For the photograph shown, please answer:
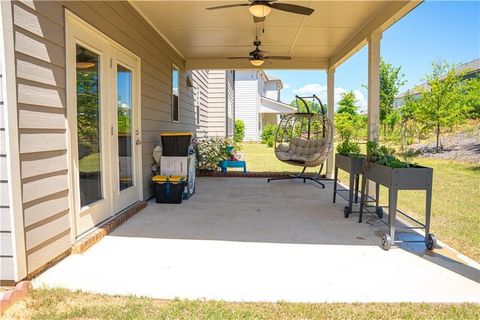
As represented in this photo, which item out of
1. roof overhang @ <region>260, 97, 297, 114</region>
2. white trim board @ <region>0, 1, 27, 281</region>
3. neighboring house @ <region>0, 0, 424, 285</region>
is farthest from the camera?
roof overhang @ <region>260, 97, 297, 114</region>

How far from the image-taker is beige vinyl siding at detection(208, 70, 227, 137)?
11.7m

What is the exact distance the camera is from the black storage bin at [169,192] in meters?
5.21

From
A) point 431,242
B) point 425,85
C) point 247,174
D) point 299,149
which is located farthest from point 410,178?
point 425,85

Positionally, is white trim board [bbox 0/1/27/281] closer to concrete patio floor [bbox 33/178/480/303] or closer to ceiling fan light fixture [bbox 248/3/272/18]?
concrete patio floor [bbox 33/178/480/303]

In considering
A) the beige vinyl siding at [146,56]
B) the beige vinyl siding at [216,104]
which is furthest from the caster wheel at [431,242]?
the beige vinyl siding at [216,104]

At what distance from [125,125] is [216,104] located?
293 inches

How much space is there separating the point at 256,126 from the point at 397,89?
8.49m

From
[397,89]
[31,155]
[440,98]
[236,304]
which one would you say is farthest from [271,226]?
[397,89]

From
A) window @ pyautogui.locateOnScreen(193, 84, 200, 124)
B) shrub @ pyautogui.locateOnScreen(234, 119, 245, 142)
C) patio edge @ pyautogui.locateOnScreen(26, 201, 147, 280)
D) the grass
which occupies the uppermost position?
window @ pyautogui.locateOnScreen(193, 84, 200, 124)

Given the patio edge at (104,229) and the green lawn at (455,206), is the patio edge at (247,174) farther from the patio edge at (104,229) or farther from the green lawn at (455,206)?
the patio edge at (104,229)

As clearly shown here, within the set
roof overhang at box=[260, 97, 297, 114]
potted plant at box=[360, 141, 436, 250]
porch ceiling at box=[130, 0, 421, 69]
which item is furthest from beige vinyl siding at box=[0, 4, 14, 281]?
roof overhang at box=[260, 97, 297, 114]

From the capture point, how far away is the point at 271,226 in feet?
13.3

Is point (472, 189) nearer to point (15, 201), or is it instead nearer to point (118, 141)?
point (118, 141)

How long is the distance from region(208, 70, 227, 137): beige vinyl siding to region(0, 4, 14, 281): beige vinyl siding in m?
9.50
